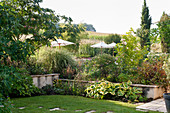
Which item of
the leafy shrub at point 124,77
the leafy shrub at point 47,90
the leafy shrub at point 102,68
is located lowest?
the leafy shrub at point 47,90

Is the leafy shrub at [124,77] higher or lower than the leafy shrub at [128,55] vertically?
lower

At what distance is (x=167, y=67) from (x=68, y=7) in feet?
13.8

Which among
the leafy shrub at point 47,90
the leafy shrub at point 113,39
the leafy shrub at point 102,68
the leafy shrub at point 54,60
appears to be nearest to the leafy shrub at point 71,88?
the leafy shrub at point 47,90

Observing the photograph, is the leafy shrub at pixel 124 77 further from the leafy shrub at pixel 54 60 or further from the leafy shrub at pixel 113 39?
the leafy shrub at pixel 113 39

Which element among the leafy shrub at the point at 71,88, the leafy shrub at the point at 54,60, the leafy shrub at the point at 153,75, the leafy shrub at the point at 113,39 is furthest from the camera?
the leafy shrub at the point at 113,39

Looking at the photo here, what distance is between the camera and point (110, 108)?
451 centimetres

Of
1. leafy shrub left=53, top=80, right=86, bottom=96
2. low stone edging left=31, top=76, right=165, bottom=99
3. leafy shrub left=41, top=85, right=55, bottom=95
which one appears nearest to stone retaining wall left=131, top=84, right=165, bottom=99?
low stone edging left=31, top=76, right=165, bottom=99

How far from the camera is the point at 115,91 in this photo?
19.3 feet

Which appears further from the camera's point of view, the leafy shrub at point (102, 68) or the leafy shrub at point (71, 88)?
the leafy shrub at point (102, 68)

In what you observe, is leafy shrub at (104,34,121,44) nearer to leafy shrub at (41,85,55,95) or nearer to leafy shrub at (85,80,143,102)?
leafy shrub at (41,85,55,95)

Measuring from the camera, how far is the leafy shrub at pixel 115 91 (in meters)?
5.62

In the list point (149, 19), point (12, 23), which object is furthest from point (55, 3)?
point (149, 19)

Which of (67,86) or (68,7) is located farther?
(68,7)

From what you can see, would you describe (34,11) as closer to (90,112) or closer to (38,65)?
(90,112)
